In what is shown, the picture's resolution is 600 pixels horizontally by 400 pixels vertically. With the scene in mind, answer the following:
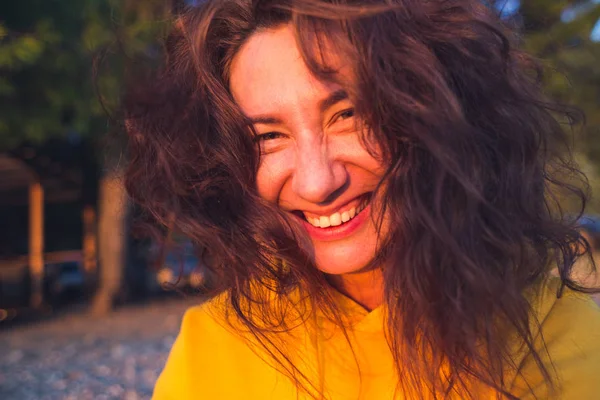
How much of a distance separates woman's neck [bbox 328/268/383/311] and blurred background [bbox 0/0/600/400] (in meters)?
2.18

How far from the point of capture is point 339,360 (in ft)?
5.27

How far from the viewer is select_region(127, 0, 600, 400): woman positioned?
1.42 m

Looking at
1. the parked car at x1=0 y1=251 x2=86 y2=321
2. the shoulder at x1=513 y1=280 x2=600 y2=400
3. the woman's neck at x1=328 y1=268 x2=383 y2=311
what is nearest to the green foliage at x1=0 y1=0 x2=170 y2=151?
the parked car at x1=0 y1=251 x2=86 y2=321

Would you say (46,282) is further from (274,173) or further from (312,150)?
(312,150)

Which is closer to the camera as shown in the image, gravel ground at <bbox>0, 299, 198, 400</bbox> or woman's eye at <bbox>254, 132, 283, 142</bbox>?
woman's eye at <bbox>254, 132, 283, 142</bbox>

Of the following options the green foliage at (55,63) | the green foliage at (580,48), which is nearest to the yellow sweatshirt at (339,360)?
the green foliage at (55,63)

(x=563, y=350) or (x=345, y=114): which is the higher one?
(x=345, y=114)

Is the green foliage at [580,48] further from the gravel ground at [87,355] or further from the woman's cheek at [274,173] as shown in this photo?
the woman's cheek at [274,173]

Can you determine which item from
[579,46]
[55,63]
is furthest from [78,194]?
[579,46]

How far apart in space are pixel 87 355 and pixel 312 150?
5.74m

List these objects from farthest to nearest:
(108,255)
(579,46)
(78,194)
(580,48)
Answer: (78,194)
(580,48)
(579,46)
(108,255)

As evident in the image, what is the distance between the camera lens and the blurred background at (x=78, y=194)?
227 inches

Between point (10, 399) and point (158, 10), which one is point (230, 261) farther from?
point (158, 10)

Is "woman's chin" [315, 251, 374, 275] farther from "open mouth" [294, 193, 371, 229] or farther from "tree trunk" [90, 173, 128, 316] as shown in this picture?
"tree trunk" [90, 173, 128, 316]
